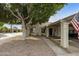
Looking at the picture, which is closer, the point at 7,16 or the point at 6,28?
the point at 7,16

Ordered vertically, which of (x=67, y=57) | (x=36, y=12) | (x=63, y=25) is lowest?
(x=67, y=57)

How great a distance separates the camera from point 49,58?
1102 cm

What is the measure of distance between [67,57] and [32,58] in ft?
6.68

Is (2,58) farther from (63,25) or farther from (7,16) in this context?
(7,16)

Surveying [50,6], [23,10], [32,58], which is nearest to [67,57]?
[32,58]

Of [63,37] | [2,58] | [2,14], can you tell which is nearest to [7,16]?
[2,14]

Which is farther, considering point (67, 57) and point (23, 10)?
point (23, 10)

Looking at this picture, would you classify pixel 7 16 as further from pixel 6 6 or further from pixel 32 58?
pixel 32 58

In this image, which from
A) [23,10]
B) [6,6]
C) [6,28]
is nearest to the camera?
[6,6]

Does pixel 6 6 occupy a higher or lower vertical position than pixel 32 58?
higher

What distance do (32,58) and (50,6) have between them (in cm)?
1084

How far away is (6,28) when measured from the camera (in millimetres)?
64500

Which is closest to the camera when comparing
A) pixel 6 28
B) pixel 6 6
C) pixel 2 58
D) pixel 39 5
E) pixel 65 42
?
pixel 2 58

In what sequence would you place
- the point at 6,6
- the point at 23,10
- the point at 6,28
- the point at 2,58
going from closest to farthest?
1. the point at 2,58
2. the point at 6,6
3. the point at 23,10
4. the point at 6,28
